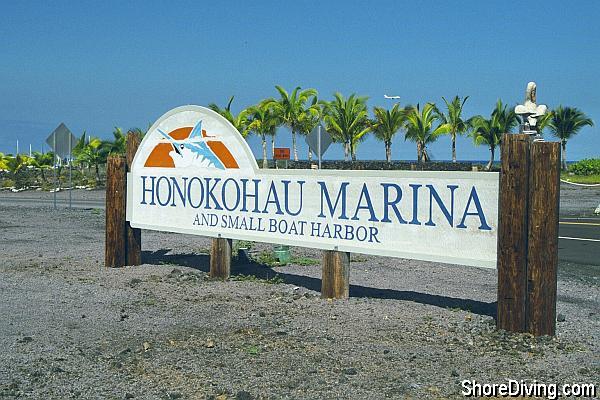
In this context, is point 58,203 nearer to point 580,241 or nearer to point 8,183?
point 8,183

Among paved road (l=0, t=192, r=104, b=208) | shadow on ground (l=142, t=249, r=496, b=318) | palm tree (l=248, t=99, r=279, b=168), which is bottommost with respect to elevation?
paved road (l=0, t=192, r=104, b=208)

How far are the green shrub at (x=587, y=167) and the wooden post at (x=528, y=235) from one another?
157 feet

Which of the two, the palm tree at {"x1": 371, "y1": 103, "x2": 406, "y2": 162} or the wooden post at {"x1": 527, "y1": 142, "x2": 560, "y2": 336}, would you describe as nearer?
the wooden post at {"x1": 527, "y1": 142, "x2": 560, "y2": 336}

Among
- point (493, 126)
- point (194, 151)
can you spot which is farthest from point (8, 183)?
point (194, 151)

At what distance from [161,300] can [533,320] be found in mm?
4257

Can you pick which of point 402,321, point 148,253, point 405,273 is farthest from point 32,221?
point 402,321

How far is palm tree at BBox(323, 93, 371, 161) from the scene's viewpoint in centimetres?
4975

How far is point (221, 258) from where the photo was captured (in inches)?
409

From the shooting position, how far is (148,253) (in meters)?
13.2

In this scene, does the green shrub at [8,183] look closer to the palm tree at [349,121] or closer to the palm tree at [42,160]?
the palm tree at [42,160]

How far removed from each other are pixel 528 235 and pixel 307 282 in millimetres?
3768

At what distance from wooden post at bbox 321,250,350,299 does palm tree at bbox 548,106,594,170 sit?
54538 millimetres

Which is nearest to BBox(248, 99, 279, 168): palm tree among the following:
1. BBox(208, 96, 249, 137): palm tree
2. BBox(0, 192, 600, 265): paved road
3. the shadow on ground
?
BBox(208, 96, 249, 137): palm tree

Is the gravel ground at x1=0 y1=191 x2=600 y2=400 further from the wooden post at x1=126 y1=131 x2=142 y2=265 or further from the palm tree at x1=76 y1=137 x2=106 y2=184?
the palm tree at x1=76 y1=137 x2=106 y2=184
